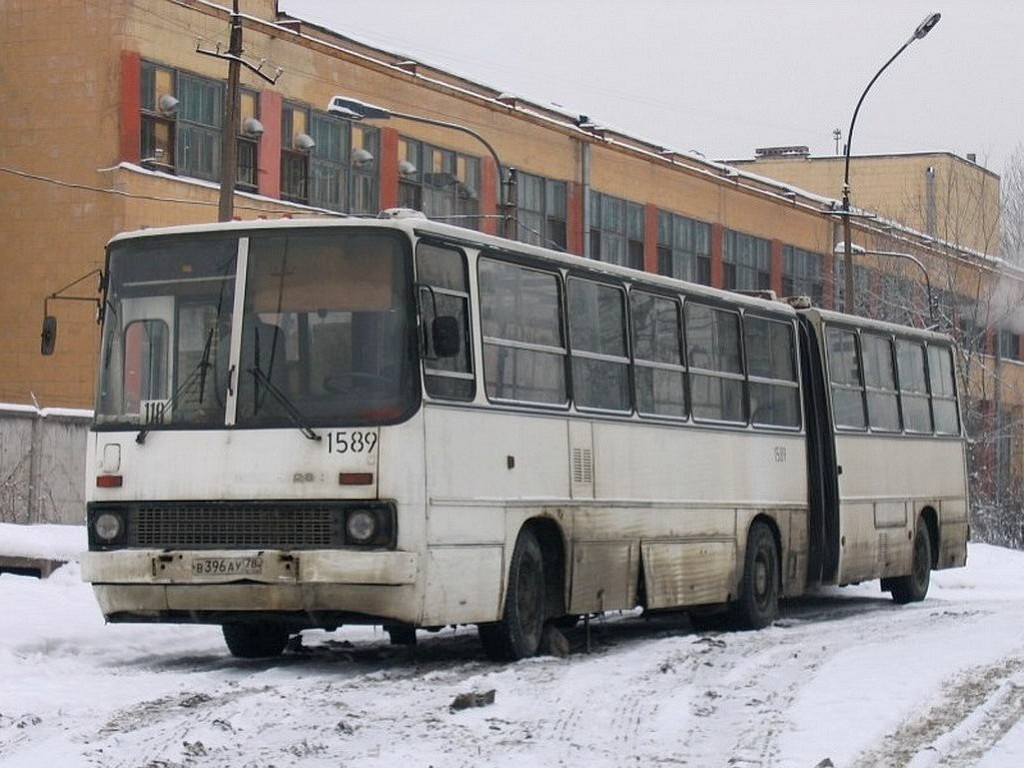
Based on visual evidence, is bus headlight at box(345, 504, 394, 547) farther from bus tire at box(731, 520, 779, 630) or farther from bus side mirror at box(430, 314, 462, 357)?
bus tire at box(731, 520, 779, 630)

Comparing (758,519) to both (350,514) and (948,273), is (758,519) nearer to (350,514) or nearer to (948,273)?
(350,514)

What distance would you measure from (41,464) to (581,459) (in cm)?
1413

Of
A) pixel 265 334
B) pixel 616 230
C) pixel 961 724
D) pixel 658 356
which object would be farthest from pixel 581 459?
pixel 616 230

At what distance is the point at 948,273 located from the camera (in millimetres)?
57094

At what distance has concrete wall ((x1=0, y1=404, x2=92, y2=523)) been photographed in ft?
91.2

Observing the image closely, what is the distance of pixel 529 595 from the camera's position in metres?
15.1

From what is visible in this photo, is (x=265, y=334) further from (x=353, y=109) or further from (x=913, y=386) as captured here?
(x=353, y=109)

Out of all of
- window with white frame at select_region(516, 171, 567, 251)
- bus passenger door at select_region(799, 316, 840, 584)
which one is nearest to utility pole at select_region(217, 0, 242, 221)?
bus passenger door at select_region(799, 316, 840, 584)

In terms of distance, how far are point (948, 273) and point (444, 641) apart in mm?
42014

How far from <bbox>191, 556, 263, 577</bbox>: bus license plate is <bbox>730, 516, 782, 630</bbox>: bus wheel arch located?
6.60 metres

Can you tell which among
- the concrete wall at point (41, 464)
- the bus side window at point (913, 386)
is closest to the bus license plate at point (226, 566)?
the bus side window at point (913, 386)

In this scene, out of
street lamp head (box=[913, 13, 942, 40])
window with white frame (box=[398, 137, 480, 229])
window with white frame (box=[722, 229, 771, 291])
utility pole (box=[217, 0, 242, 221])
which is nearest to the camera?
utility pole (box=[217, 0, 242, 221])

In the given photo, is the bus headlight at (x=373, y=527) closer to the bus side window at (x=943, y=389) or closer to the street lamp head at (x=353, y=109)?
the bus side window at (x=943, y=389)

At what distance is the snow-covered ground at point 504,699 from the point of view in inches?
393
